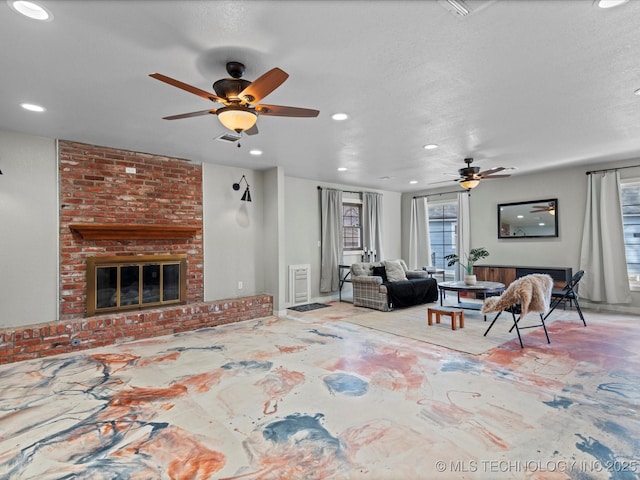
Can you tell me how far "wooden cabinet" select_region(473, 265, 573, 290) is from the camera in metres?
6.06

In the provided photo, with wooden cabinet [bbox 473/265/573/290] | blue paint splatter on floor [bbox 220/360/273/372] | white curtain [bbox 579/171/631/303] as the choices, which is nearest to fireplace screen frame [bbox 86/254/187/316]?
blue paint splatter on floor [bbox 220/360/273/372]

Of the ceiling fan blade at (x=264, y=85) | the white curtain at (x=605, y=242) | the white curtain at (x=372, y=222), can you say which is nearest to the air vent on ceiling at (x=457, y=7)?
the ceiling fan blade at (x=264, y=85)

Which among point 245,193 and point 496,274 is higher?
point 245,193

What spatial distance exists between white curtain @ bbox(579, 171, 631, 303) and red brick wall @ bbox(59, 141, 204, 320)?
21.3 feet

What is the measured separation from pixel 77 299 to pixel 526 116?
18.3 feet

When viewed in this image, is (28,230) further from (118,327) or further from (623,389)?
(623,389)

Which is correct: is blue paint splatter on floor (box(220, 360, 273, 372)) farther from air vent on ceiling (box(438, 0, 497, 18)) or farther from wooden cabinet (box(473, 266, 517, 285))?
wooden cabinet (box(473, 266, 517, 285))

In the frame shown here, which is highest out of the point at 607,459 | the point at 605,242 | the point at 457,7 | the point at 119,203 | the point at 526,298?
the point at 457,7

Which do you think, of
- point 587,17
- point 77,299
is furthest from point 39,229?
point 587,17

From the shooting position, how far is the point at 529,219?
21.7 feet

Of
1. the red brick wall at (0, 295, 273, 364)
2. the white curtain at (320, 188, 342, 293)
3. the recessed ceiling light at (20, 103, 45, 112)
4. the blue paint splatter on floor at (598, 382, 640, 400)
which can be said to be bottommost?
the blue paint splatter on floor at (598, 382, 640, 400)

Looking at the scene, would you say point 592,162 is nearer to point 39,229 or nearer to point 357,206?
point 357,206

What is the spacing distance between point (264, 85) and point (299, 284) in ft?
16.0

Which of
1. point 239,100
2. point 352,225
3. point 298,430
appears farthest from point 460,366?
point 352,225
